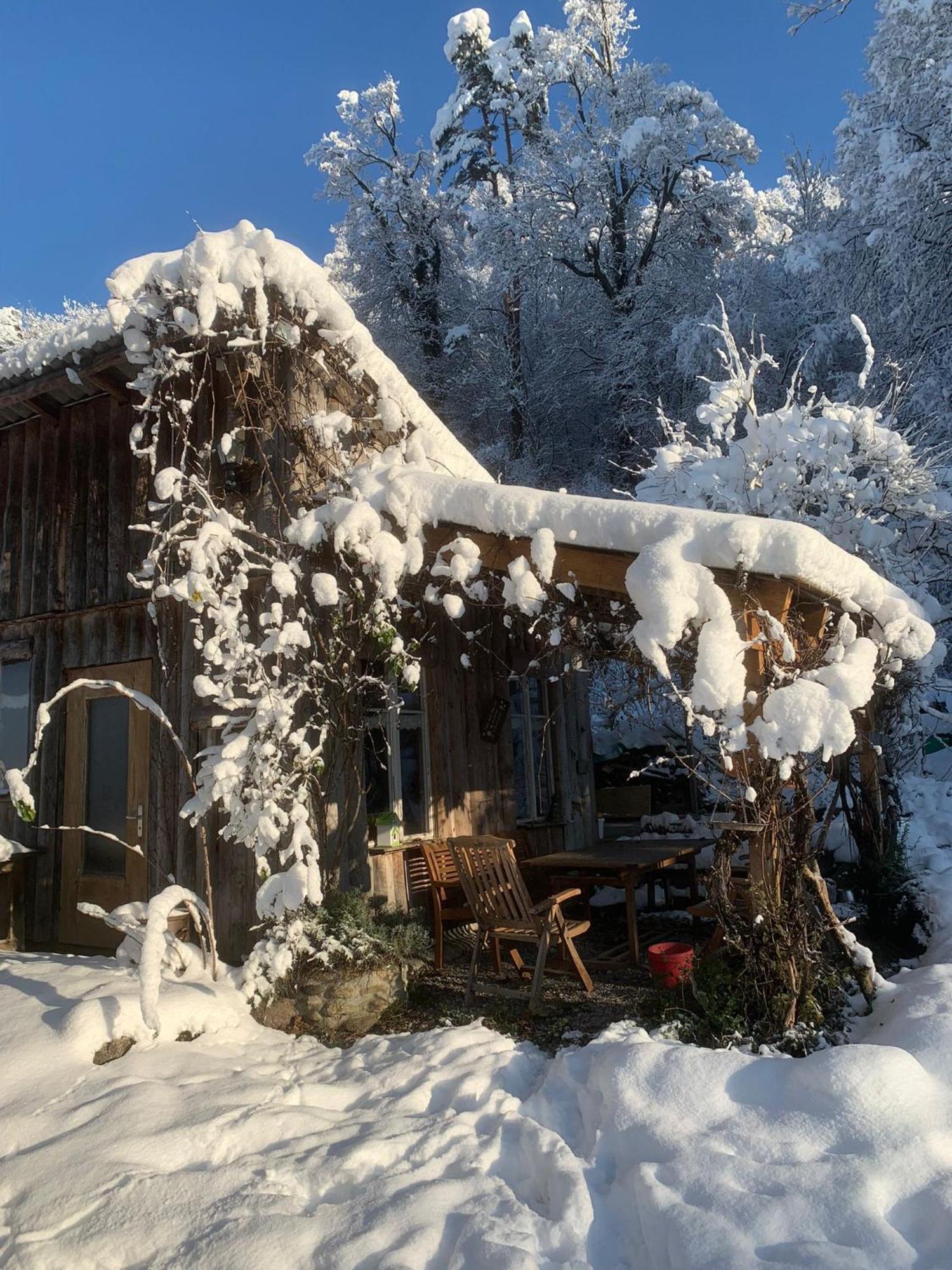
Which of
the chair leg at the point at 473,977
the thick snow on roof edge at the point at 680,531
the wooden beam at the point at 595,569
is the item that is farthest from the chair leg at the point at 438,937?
the thick snow on roof edge at the point at 680,531

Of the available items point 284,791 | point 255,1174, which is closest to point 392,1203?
point 255,1174

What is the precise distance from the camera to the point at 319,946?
15.8 ft

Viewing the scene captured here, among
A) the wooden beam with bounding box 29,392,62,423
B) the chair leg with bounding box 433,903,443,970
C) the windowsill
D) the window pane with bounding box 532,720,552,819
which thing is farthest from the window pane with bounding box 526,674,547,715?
the wooden beam with bounding box 29,392,62,423

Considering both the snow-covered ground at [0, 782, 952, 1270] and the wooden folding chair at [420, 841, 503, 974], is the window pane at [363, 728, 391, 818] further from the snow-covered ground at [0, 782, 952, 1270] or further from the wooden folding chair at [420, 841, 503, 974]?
the snow-covered ground at [0, 782, 952, 1270]

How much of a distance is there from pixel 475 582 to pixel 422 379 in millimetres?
14586

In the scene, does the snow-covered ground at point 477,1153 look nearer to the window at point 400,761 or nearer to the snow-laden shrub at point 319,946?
the snow-laden shrub at point 319,946

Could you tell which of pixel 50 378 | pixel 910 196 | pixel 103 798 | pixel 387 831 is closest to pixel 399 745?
pixel 387 831

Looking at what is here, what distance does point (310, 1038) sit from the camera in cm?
454

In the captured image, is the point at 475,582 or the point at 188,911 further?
the point at 188,911

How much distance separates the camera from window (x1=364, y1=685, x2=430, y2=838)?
6301mm

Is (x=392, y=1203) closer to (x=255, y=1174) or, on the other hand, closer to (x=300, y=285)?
(x=255, y=1174)

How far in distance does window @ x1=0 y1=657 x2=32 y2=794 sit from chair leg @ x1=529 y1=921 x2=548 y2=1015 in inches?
163

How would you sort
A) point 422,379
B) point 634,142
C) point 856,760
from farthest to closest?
point 422,379 → point 634,142 → point 856,760

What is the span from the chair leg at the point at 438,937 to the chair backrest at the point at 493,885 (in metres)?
0.84
